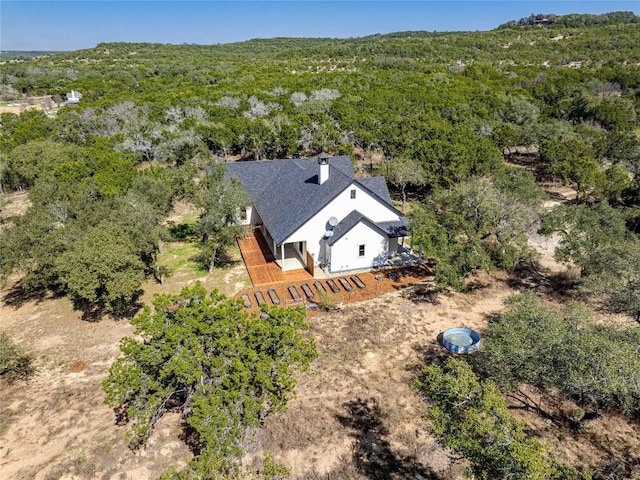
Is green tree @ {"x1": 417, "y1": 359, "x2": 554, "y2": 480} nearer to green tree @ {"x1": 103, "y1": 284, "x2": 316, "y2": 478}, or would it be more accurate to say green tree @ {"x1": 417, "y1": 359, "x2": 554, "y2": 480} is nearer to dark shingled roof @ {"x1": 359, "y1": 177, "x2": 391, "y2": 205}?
green tree @ {"x1": 103, "y1": 284, "x2": 316, "y2": 478}

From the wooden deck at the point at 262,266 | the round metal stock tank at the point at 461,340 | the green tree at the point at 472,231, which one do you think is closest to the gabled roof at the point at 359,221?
the green tree at the point at 472,231


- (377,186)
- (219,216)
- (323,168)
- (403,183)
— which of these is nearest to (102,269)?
(219,216)

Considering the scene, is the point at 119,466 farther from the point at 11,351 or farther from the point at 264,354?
the point at 11,351

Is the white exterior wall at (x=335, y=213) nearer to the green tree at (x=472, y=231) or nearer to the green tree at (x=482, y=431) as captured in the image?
Answer: the green tree at (x=472, y=231)

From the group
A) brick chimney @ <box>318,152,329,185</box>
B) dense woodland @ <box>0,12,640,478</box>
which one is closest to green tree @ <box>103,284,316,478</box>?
dense woodland @ <box>0,12,640,478</box>

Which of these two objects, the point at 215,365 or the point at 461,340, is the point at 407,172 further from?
the point at 215,365

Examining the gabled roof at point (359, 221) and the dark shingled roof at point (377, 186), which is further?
the dark shingled roof at point (377, 186)

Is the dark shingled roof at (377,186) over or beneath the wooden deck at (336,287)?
over
